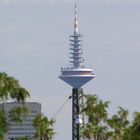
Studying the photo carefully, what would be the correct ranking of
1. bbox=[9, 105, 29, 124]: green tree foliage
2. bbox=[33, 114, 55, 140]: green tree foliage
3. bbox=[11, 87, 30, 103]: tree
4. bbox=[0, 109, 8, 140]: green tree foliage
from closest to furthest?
bbox=[0, 109, 8, 140]: green tree foliage → bbox=[11, 87, 30, 103]: tree → bbox=[9, 105, 29, 124]: green tree foliage → bbox=[33, 114, 55, 140]: green tree foliage

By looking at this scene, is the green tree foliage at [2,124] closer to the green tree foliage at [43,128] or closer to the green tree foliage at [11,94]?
the green tree foliage at [11,94]

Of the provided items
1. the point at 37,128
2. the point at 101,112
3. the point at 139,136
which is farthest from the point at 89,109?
the point at 139,136

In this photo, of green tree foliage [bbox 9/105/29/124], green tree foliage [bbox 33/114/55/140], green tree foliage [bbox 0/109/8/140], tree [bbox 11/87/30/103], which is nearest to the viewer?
green tree foliage [bbox 0/109/8/140]

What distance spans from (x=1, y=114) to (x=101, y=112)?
39.2m

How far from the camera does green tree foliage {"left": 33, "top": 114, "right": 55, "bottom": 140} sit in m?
111

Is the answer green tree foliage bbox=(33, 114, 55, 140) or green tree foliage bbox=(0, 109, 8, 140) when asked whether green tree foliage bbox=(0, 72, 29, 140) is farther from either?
green tree foliage bbox=(33, 114, 55, 140)

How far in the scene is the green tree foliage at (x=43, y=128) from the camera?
11056cm

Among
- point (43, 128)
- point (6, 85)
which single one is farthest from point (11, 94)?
point (43, 128)

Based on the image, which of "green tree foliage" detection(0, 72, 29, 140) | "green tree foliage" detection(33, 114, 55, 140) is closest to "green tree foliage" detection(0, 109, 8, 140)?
"green tree foliage" detection(0, 72, 29, 140)

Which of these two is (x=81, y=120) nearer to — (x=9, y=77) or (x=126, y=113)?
(x=126, y=113)

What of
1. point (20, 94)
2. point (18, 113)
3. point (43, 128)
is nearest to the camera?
point (20, 94)

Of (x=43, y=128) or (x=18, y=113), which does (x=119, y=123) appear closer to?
(x=43, y=128)

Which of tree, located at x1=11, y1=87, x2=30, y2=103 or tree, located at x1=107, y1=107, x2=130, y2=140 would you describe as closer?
tree, located at x1=11, y1=87, x2=30, y2=103

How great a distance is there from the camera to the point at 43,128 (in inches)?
4395
